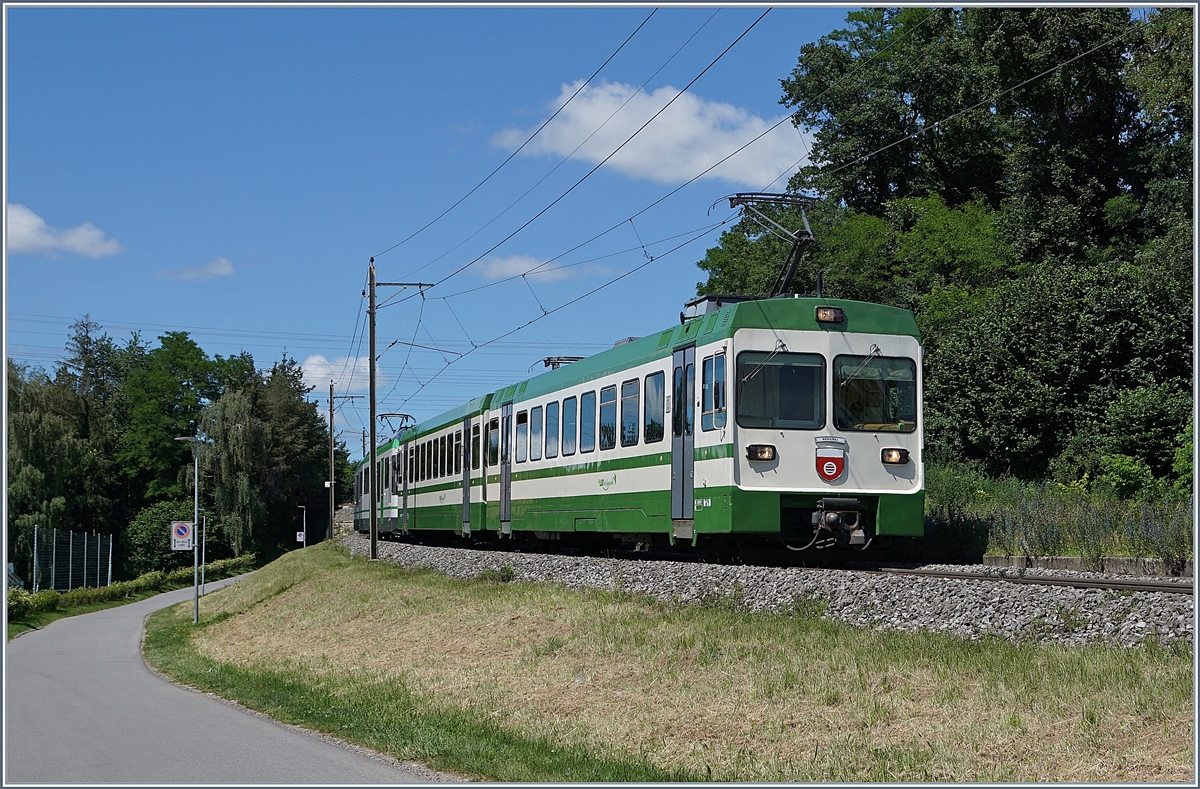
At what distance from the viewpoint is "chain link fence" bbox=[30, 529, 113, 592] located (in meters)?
58.0

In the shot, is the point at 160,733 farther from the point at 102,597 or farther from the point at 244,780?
the point at 102,597

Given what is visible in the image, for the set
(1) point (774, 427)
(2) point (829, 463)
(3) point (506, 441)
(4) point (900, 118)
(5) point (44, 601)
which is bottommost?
(5) point (44, 601)

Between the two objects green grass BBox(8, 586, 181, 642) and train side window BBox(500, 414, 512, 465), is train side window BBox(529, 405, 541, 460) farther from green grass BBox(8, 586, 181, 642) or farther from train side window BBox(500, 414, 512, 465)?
green grass BBox(8, 586, 181, 642)

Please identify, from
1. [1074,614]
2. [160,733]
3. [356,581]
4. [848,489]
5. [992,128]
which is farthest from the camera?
[992,128]

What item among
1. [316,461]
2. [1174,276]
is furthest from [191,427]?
[1174,276]

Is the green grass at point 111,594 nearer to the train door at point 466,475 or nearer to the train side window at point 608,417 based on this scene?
the train door at point 466,475

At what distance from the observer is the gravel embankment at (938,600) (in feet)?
34.0

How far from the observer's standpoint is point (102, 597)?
59.8 m

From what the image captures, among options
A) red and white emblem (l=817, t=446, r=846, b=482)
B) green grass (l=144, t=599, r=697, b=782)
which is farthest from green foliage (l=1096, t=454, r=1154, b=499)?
green grass (l=144, t=599, r=697, b=782)

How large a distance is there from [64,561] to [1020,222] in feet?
149

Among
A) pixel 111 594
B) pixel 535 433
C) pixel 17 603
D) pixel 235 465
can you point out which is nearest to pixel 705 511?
pixel 535 433

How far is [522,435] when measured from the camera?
25.7 m

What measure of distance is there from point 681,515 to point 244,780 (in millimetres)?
9474

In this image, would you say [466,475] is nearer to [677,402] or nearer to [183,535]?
[677,402]
